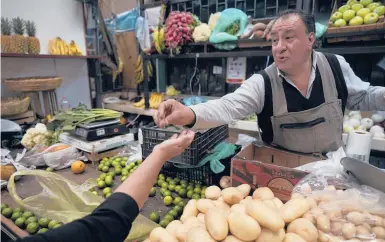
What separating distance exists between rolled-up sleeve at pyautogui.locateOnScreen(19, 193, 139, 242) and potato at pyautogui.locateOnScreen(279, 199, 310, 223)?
48 centimetres

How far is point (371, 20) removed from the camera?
2.32 meters

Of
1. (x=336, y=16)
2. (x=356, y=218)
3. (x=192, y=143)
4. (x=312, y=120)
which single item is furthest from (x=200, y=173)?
(x=336, y=16)

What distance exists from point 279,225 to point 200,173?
0.85 m

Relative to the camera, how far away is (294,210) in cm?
79

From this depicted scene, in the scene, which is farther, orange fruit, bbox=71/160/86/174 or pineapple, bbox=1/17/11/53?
pineapple, bbox=1/17/11/53

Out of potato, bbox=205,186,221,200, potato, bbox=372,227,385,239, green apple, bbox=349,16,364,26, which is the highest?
green apple, bbox=349,16,364,26

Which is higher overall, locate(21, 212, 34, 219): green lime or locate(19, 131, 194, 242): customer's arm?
locate(19, 131, 194, 242): customer's arm

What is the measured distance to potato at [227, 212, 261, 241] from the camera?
0.68m

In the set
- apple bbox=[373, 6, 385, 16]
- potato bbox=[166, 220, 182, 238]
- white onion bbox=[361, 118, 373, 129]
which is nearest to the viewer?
potato bbox=[166, 220, 182, 238]

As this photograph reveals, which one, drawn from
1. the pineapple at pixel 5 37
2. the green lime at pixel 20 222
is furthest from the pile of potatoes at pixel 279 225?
the pineapple at pixel 5 37

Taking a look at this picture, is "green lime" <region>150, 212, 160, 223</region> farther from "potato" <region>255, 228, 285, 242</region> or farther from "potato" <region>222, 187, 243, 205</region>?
"potato" <region>255, 228, 285, 242</region>

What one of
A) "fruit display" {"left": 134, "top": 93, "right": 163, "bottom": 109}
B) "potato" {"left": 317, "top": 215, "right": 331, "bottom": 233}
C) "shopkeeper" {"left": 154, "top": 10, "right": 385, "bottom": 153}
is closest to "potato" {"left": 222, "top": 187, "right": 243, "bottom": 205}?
"potato" {"left": 317, "top": 215, "right": 331, "bottom": 233}

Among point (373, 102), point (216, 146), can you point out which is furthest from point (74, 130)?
point (373, 102)

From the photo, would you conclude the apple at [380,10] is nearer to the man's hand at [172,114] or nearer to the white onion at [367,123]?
the white onion at [367,123]
